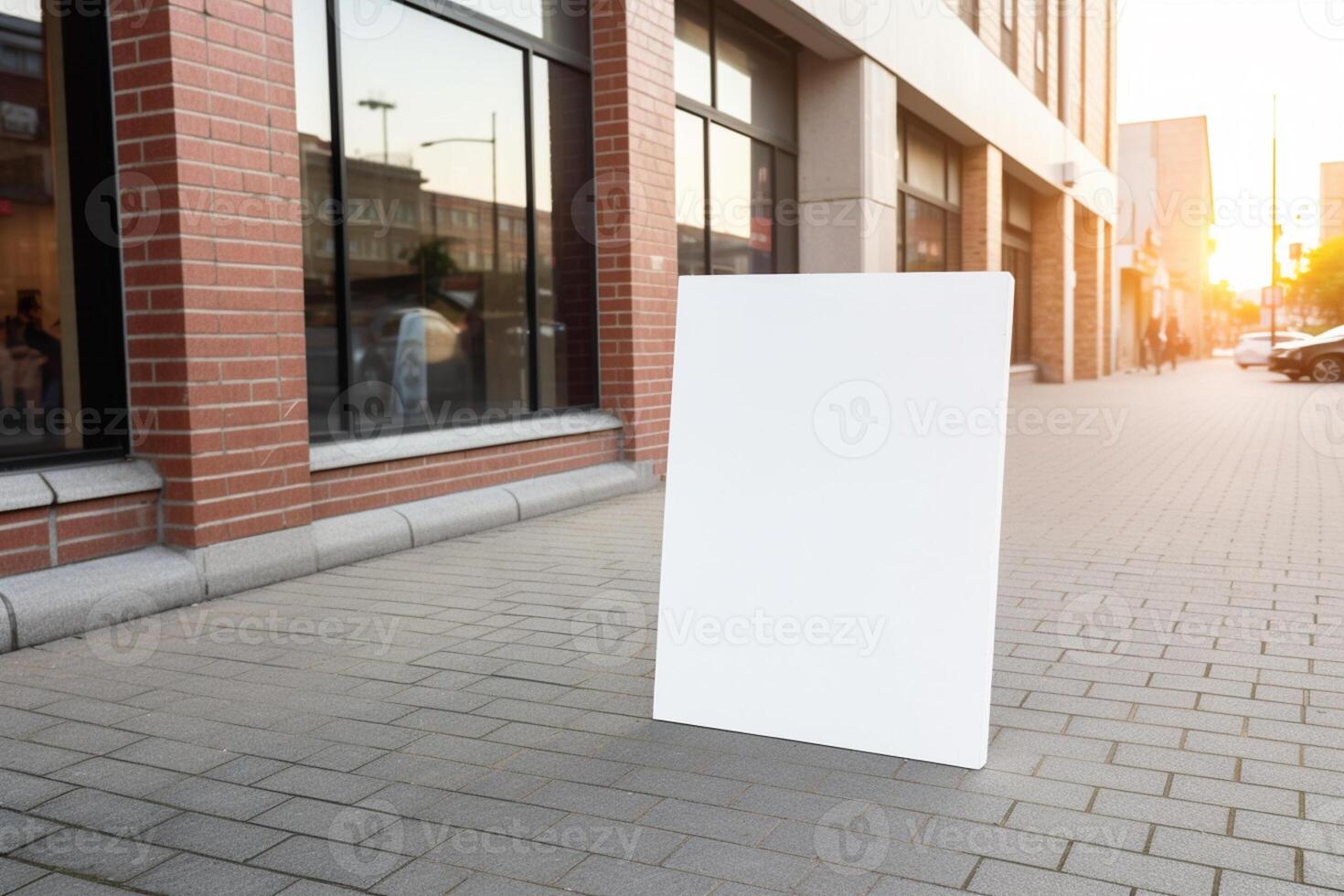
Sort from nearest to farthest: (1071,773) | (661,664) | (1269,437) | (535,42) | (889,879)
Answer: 1. (889,879)
2. (1071,773)
3. (661,664)
4. (535,42)
5. (1269,437)

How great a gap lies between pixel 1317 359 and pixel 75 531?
2927 centimetres

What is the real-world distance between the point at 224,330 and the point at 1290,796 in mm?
4670

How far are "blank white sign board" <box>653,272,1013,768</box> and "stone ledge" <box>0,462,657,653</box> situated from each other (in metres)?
2.65

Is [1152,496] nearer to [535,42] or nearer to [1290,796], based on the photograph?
[535,42]

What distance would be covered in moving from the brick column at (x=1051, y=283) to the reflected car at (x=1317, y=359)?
6.36 m

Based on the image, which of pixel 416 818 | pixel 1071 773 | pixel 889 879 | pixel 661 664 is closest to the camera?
pixel 889 879

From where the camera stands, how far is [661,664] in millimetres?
3887

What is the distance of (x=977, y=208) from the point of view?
19828 millimetres

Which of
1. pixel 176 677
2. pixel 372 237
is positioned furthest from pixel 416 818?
pixel 372 237

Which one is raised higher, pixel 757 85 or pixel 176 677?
pixel 757 85

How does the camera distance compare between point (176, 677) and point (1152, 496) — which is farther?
point (1152, 496)
